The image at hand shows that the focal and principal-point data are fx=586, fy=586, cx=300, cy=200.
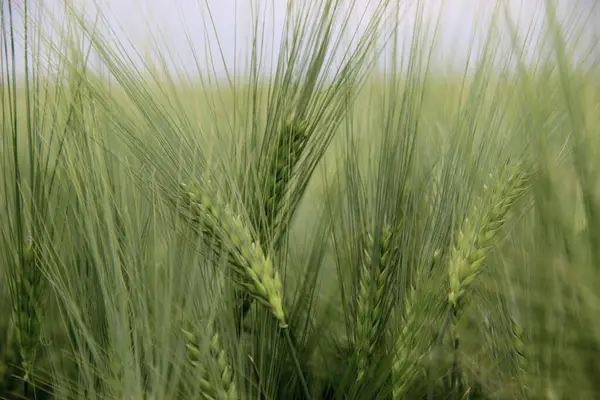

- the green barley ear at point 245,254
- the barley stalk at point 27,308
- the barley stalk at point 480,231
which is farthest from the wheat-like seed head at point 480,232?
the barley stalk at point 27,308

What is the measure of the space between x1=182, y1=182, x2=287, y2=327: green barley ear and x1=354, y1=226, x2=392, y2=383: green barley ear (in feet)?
0.29

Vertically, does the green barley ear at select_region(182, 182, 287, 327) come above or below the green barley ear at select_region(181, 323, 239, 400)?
above

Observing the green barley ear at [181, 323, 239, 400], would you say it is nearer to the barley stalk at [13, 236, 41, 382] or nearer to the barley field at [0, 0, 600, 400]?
the barley field at [0, 0, 600, 400]

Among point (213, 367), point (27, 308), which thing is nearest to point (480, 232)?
point (213, 367)

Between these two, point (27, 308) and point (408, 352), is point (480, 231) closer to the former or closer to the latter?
point (408, 352)

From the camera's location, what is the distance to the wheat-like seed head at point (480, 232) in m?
0.52

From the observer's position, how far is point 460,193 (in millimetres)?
556

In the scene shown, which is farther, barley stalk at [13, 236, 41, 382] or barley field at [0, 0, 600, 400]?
barley stalk at [13, 236, 41, 382]

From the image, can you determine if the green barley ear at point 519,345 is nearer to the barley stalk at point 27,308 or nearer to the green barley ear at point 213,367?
the green barley ear at point 213,367

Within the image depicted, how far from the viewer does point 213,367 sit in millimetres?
474

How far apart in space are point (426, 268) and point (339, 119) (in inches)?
8.1

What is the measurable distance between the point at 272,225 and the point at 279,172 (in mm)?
55

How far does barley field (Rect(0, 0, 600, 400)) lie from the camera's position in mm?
479

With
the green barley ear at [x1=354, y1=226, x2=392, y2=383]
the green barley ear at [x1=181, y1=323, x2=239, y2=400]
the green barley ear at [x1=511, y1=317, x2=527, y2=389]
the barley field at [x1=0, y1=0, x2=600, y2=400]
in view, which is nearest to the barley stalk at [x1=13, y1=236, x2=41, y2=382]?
the barley field at [x1=0, y1=0, x2=600, y2=400]
